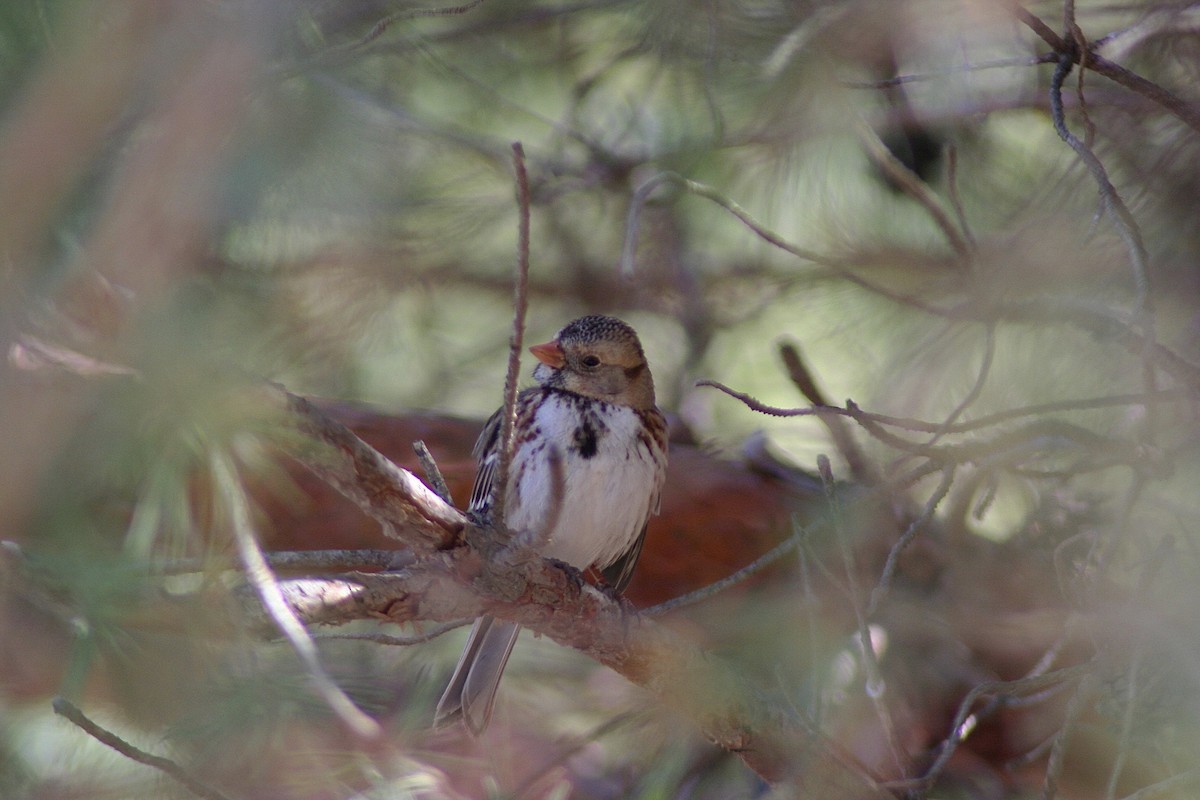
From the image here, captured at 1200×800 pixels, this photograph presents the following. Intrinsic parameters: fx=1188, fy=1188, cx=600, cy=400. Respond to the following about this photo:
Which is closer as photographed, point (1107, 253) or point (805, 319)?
point (1107, 253)

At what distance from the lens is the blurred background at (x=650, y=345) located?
1.75 m

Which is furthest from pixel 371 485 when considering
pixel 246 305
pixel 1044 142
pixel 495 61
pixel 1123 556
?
pixel 1044 142

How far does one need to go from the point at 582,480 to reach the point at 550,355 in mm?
395

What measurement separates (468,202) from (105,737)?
2.31 meters

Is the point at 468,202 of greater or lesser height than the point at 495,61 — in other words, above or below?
below

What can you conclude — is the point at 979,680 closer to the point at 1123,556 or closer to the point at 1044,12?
the point at 1123,556

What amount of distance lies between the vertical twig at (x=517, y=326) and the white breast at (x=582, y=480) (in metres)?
1.00

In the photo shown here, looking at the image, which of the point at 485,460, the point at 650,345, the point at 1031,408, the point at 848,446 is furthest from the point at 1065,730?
the point at 650,345

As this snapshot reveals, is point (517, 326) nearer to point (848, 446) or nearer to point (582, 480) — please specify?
point (582, 480)

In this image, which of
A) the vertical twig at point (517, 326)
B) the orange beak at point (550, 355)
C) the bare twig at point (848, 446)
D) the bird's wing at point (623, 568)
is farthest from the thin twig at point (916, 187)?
the vertical twig at point (517, 326)

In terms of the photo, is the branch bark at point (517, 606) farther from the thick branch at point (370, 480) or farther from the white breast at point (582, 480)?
the white breast at point (582, 480)

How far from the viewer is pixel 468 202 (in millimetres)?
3764

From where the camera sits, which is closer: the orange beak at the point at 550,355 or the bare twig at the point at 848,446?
the bare twig at the point at 848,446

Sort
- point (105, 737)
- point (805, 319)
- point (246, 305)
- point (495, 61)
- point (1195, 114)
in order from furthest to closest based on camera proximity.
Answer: point (805, 319) → point (495, 61) → point (246, 305) → point (1195, 114) → point (105, 737)
